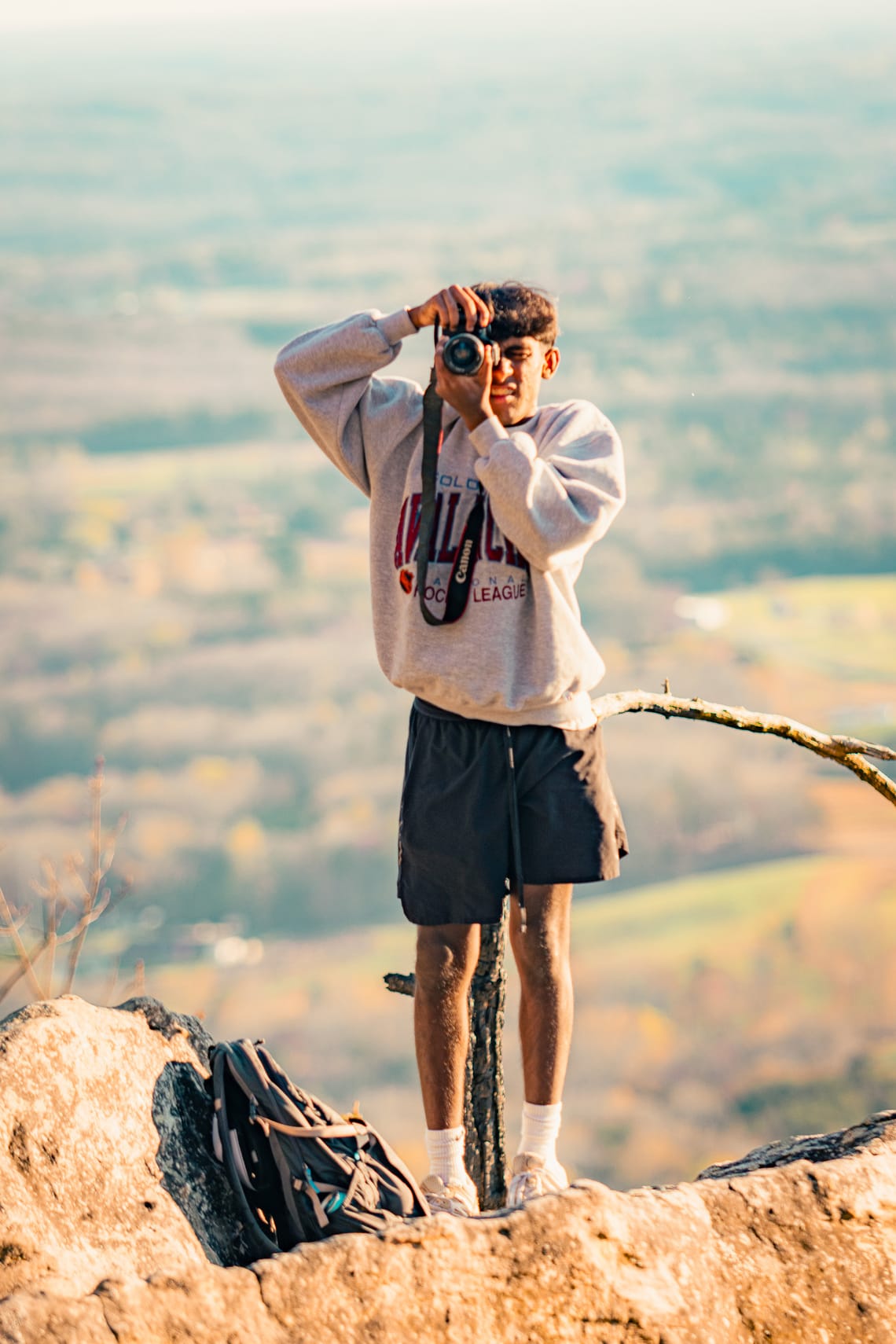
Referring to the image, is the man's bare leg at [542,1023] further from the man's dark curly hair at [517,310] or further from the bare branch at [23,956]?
the bare branch at [23,956]

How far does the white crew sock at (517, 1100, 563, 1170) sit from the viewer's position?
3.52 meters

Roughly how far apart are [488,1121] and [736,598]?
132578 mm

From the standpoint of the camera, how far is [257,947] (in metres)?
101

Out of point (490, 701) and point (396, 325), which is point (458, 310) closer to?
point (396, 325)

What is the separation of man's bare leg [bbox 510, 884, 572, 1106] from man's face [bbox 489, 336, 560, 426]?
1.12 metres

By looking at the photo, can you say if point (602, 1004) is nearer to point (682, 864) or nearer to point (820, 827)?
point (682, 864)

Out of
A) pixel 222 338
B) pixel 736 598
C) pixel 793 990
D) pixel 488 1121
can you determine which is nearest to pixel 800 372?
pixel 736 598

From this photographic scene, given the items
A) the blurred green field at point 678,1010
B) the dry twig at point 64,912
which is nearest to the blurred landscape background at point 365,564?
the blurred green field at point 678,1010

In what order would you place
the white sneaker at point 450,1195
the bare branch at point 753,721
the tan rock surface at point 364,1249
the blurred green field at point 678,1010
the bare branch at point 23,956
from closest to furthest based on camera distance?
the tan rock surface at point 364,1249 < the white sneaker at point 450,1195 < the bare branch at point 753,721 < the bare branch at point 23,956 < the blurred green field at point 678,1010

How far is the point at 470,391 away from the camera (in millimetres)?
3340

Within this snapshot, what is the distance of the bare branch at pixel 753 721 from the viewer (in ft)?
13.7

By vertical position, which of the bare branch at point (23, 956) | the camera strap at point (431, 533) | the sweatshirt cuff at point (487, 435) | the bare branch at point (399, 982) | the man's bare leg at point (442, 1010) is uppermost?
the sweatshirt cuff at point (487, 435)

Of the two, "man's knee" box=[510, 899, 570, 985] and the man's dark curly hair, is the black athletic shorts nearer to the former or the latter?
"man's knee" box=[510, 899, 570, 985]

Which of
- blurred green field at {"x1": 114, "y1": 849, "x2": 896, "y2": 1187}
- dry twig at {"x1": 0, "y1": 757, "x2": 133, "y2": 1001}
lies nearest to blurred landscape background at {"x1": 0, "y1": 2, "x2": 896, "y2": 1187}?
blurred green field at {"x1": 114, "y1": 849, "x2": 896, "y2": 1187}
